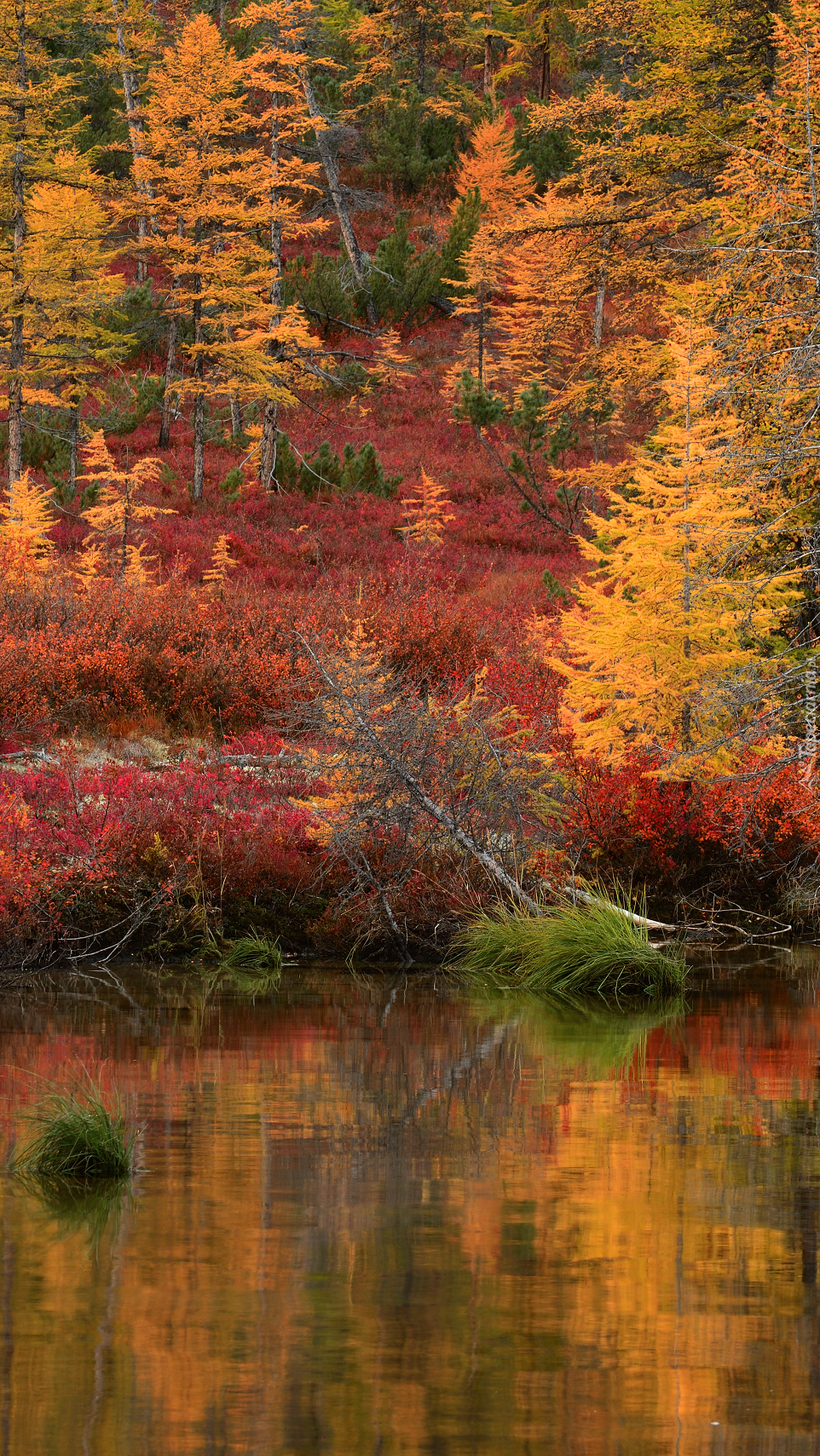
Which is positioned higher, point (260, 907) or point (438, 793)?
point (438, 793)

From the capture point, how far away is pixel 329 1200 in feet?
19.3

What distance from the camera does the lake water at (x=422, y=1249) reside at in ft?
12.9

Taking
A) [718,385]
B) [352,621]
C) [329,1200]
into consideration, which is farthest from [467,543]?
[329,1200]

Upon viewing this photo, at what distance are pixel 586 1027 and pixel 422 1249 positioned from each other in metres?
4.71

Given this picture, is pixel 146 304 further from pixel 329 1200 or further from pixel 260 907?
pixel 329 1200

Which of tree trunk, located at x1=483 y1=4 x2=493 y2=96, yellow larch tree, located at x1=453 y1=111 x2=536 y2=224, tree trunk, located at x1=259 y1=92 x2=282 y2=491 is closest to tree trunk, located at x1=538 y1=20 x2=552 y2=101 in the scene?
tree trunk, located at x1=483 y1=4 x2=493 y2=96

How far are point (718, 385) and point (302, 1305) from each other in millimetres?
9240

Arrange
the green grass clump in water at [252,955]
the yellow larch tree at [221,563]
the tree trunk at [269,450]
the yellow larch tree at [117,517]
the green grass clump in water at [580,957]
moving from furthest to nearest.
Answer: the tree trunk at [269,450]
the yellow larch tree at [117,517]
the yellow larch tree at [221,563]
the green grass clump in water at [252,955]
the green grass clump in water at [580,957]

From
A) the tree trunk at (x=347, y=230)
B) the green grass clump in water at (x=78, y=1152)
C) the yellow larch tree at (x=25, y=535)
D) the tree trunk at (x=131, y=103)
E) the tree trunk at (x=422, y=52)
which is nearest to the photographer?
the green grass clump in water at (x=78, y=1152)

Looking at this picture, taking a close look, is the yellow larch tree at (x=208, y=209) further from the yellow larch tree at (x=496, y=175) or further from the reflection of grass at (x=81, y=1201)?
the reflection of grass at (x=81, y=1201)

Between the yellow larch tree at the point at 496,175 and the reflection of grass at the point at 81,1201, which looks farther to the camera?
the yellow larch tree at the point at 496,175

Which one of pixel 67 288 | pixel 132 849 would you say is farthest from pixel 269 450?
pixel 132 849

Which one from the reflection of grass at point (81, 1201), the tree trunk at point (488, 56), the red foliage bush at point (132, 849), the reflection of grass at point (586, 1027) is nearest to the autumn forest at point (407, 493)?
the red foliage bush at point (132, 849)

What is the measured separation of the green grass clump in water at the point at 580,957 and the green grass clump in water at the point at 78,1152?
5.29 meters
